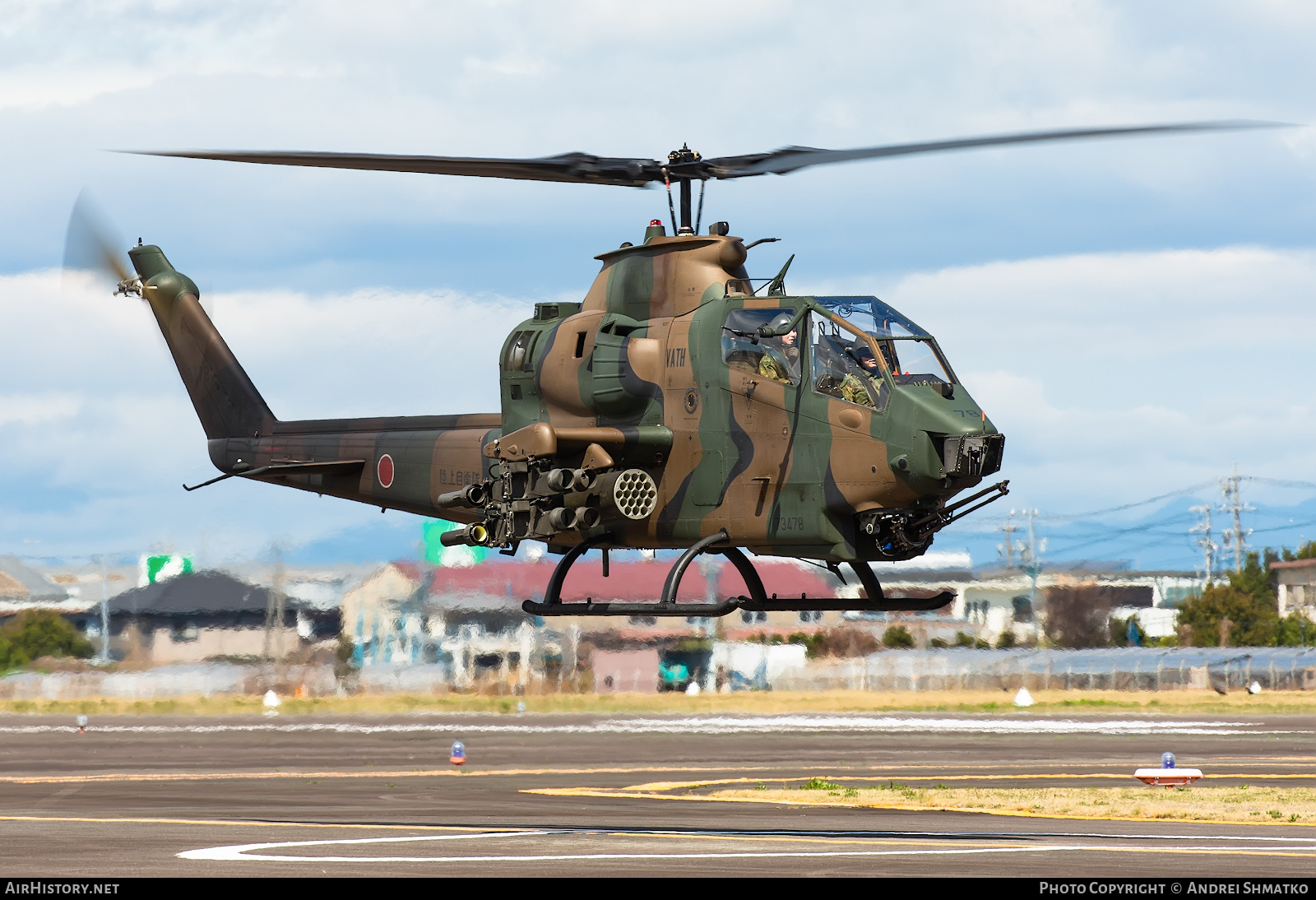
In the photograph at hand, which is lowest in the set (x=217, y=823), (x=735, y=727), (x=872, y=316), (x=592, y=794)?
(x=735, y=727)

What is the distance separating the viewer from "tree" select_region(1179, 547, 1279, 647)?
261ft

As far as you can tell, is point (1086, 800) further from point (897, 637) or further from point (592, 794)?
point (897, 637)

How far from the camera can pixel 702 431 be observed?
21484 millimetres

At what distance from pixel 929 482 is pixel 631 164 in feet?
19.2

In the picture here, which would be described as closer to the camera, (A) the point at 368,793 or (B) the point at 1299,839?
(B) the point at 1299,839

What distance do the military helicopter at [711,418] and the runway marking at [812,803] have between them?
726 centimetres

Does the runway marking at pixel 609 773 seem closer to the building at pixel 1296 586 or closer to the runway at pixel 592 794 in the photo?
the runway at pixel 592 794

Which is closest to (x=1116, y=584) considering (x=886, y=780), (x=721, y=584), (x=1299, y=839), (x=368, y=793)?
(x=721, y=584)

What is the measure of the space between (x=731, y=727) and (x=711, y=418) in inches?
1352

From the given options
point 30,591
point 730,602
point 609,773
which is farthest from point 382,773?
point 30,591

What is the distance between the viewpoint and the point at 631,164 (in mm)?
22203

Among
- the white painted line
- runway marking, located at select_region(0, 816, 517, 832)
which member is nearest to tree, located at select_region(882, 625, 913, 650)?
the white painted line

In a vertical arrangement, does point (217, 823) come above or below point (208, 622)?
below
